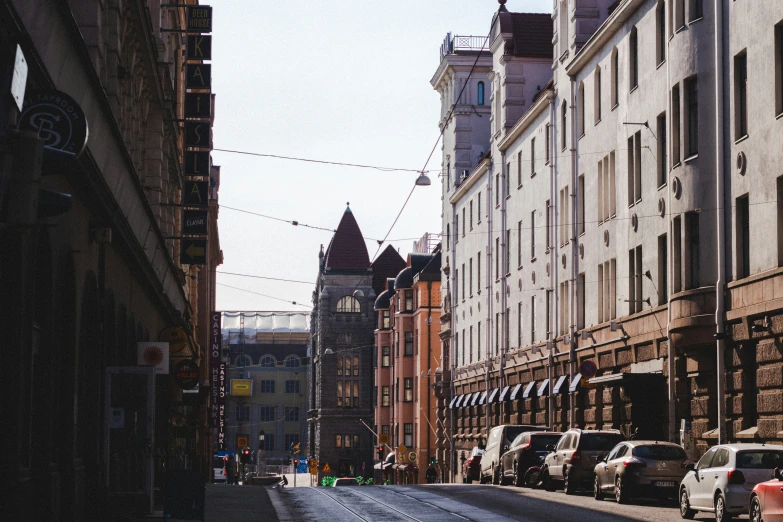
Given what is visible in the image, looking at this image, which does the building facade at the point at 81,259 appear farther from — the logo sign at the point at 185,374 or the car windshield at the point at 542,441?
the car windshield at the point at 542,441

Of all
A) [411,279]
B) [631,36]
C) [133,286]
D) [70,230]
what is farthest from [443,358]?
[70,230]

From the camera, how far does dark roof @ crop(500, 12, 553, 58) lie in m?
60.5

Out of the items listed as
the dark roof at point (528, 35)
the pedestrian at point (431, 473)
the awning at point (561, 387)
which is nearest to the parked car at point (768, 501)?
the awning at point (561, 387)

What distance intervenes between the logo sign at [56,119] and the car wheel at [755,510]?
11553 mm

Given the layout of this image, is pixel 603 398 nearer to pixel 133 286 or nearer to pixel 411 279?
pixel 133 286

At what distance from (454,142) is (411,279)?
1024 inches

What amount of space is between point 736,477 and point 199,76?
77.8ft

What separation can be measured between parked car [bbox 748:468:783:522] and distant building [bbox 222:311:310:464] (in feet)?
478

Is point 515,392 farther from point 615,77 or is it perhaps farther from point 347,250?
point 347,250

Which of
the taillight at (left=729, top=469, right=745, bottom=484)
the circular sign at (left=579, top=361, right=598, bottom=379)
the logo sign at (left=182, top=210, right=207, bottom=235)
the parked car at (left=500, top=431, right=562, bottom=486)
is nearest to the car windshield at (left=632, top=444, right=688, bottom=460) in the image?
the taillight at (left=729, top=469, right=745, bottom=484)

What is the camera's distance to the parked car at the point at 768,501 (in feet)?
60.2

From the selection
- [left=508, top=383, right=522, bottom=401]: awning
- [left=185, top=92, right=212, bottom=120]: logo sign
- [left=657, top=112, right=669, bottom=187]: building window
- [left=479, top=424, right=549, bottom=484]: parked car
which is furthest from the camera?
[left=508, top=383, right=522, bottom=401]: awning

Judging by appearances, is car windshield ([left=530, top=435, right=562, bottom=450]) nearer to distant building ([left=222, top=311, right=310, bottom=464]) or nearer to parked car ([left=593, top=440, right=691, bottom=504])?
parked car ([left=593, top=440, right=691, bottom=504])

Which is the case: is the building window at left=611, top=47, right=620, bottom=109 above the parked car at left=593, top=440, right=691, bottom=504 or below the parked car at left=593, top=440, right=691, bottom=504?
above
